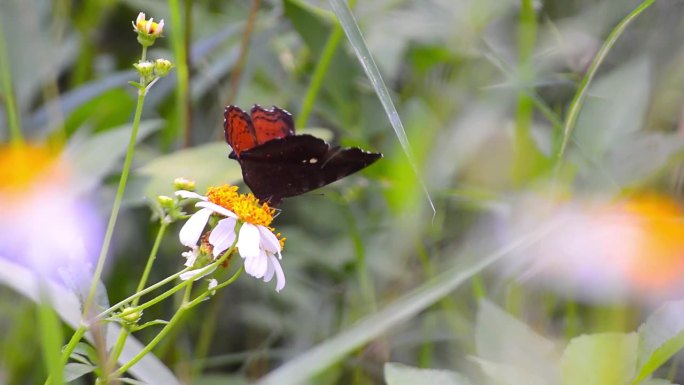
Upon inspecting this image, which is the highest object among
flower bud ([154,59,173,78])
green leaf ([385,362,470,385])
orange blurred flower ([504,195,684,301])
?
orange blurred flower ([504,195,684,301])

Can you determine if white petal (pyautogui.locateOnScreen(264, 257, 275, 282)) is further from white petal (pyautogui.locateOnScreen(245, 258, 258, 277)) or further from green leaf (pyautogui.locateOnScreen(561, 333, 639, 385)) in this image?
green leaf (pyautogui.locateOnScreen(561, 333, 639, 385))

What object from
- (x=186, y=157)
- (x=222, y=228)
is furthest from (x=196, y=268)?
(x=186, y=157)

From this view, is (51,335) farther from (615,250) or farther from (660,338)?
(615,250)

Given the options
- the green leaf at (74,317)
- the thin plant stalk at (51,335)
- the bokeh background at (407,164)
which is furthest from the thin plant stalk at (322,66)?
the thin plant stalk at (51,335)

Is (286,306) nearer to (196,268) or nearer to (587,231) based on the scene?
(587,231)

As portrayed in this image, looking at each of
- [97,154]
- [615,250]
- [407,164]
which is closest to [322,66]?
[407,164]

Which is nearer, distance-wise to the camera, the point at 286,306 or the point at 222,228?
the point at 222,228

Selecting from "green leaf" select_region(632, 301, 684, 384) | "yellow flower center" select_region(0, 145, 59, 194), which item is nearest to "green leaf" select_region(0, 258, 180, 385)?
"yellow flower center" select_region(0, 145, 59, 194)
